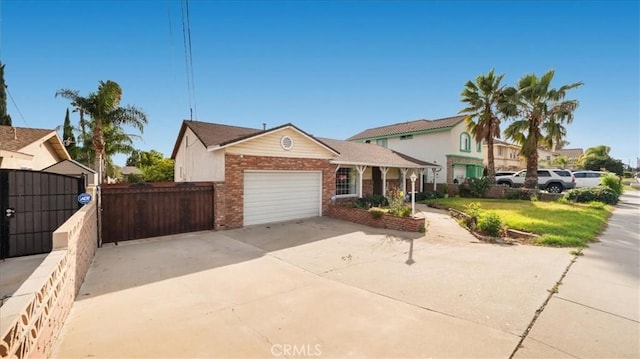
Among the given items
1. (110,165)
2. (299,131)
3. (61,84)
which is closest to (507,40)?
(299,131)

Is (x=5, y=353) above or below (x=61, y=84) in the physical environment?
below

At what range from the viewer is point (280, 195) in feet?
38.1

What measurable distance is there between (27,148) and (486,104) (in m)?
24.2

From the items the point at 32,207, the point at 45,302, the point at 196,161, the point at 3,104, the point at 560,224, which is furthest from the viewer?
the point at 3,104

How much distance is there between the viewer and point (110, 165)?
24.1 meters

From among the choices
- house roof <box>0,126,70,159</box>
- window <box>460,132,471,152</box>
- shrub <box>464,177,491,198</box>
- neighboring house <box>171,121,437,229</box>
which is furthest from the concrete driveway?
window <box>460,132,471,152</box>

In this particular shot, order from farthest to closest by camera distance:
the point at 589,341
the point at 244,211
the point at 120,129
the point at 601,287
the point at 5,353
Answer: the point at 120,129 < the point at 244,211 < the point at 601,287 < the point at 589,341 < the point at 5,353

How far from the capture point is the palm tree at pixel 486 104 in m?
18.9

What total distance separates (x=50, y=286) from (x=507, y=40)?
16447 millimetres

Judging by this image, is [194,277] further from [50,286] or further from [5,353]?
[5,353]

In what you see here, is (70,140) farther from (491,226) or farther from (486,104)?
(486,104)

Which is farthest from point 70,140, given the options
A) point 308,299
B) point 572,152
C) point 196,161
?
point 572,152

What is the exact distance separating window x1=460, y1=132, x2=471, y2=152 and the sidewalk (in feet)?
56.7

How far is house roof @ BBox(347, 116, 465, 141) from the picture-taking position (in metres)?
22.2
